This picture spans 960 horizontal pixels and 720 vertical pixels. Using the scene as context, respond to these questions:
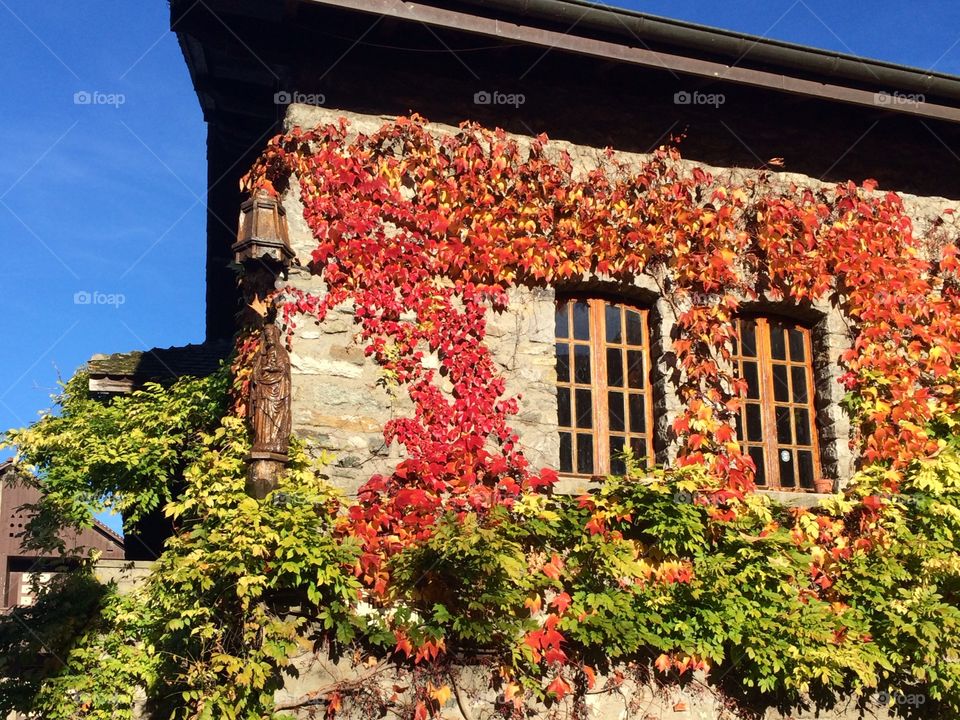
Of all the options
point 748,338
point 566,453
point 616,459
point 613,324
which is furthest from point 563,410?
point 748,338

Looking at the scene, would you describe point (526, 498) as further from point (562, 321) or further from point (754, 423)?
point (754, 423)

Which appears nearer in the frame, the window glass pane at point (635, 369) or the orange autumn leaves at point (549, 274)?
the orange autumn leaves at point (549, 274)

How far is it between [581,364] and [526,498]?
50.7 inches

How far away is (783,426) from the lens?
7422 mm

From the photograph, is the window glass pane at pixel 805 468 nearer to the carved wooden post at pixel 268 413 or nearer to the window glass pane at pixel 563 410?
the window glass pane at pixel 563 410

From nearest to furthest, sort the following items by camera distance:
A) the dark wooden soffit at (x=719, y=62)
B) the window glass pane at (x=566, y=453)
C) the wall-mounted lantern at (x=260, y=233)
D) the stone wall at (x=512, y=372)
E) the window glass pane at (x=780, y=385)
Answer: the wall-mounted lantern at (x=260, y=233) → the stone wall at (x=512, y=372) → the dark wooden soffit at (x=719, y=62) → the window glass pane at (x=566, y=453) → the window glass pane at (x=780, y=385)

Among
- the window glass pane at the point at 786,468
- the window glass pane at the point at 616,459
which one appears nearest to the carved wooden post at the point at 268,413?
the window glass pane at the point at 616,459

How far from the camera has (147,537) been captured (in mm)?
9938

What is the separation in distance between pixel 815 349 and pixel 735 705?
286 centimetres

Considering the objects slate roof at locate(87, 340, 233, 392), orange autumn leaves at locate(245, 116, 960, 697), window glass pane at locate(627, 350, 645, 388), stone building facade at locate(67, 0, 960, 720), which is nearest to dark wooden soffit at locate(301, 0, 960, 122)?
stone building facade at locate(67, 0, 960, 720)

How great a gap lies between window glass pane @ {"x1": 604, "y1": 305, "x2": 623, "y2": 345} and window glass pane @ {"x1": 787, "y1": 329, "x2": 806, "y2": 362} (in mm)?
1446

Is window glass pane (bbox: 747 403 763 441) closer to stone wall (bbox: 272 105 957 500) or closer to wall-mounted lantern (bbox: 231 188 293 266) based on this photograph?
stone wall (bbox: 272 105 957 500)

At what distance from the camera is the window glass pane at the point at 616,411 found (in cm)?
704

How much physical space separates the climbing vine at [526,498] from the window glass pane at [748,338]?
29 centimetres
